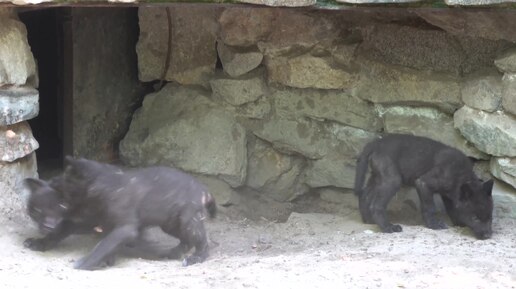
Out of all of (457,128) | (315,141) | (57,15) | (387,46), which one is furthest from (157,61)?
(457,128)

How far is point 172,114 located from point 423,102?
2.23m

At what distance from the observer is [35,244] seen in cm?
557

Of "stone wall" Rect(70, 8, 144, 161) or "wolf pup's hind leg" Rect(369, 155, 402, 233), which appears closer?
"wolf pup's hind leg" Rect(369, 155, 402, 233)

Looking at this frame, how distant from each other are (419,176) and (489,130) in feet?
2.09

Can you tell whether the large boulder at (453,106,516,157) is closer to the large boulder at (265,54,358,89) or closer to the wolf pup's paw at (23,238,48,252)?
the large boulder at (265,54,358,89)

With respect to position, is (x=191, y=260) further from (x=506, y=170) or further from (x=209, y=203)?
(x=506, y=170)

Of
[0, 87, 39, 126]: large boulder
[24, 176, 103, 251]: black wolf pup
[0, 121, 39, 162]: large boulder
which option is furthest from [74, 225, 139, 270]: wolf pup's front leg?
[0, 87, 39, 126]: large boulder

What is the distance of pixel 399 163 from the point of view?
22.3ft

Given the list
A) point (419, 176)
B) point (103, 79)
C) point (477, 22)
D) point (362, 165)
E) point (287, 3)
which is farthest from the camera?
point (103, 79)

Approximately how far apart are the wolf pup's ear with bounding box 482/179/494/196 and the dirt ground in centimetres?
27

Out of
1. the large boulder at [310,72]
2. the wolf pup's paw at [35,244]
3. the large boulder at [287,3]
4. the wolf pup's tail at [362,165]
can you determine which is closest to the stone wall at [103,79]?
the large boulder at [310,72]

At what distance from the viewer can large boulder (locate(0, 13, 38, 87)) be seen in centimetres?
567

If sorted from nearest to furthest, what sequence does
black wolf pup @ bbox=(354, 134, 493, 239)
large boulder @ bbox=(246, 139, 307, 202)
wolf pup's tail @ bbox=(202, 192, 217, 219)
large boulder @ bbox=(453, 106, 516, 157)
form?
1. wolf pup's tail @ bbox=(202, 192, 217, 219)
2. large boulder @ bbox=(453, 106, 516, 157)
3. black wolf pup @ bbox=(354, 134, 493, 239)
4. large boulder @ bbox=(246, 139, 307, 202)

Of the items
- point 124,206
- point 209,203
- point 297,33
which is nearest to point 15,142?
point 124,206
